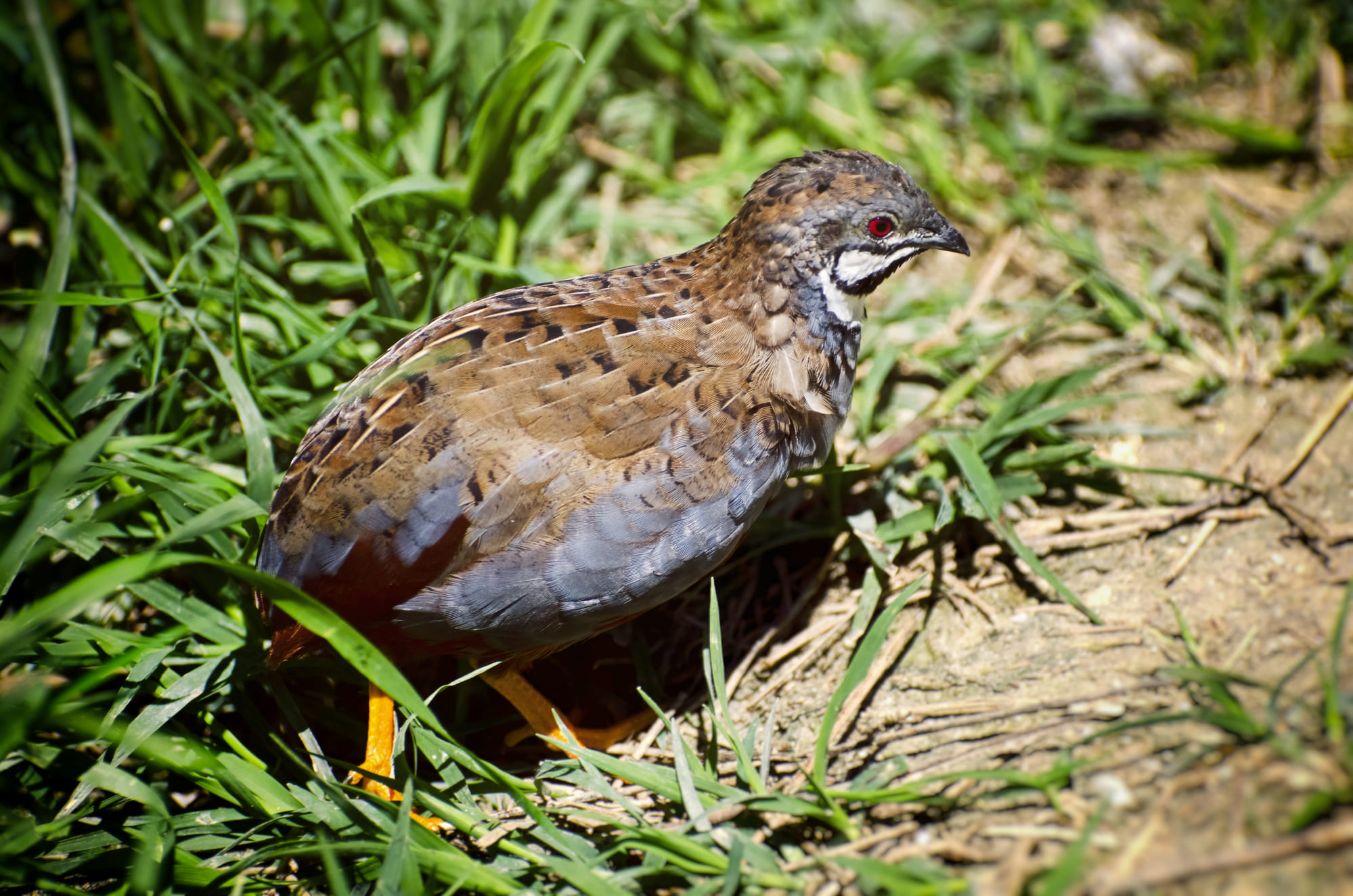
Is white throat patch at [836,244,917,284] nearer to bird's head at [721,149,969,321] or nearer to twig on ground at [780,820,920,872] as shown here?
bird's head at [721,149,969,321]

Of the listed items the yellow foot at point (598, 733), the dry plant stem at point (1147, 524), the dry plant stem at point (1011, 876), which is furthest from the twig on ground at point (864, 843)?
the dry plant stem at point (1147, 524)

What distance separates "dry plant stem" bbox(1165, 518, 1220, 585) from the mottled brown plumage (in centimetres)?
116

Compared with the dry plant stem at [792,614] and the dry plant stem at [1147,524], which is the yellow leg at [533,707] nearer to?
the dry plant stem at [792,614]

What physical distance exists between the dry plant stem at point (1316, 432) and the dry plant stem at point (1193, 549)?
0.28m

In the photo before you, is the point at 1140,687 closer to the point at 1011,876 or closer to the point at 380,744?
the point at 1011,876

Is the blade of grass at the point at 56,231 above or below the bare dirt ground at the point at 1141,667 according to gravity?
above

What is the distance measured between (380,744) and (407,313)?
163 cm

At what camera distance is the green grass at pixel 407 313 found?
7.50ft

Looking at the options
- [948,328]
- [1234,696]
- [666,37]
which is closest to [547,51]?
[666,37]

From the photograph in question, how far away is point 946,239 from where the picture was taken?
273 centimetres

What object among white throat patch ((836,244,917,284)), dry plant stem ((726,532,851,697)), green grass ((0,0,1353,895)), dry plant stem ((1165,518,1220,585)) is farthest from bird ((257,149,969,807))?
dry plant stem ((1165,518,1220,585))

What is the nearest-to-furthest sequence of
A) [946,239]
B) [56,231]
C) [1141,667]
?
[1141,667]
[946,239]
[56,231]

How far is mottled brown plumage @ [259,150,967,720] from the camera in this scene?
2287 millimetres

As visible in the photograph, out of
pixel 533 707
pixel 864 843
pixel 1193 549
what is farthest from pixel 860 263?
pixel 533 707
